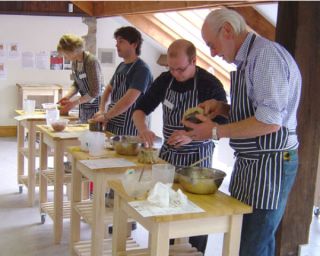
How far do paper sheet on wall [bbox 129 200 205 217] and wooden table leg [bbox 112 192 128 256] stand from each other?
19 cm

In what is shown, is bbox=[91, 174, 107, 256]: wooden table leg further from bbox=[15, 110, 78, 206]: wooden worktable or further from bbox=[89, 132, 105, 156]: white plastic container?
bbox=[15, 110, 78, 206]: wooden worktable

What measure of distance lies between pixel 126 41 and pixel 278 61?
1.61 meters

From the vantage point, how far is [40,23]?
6461 mm

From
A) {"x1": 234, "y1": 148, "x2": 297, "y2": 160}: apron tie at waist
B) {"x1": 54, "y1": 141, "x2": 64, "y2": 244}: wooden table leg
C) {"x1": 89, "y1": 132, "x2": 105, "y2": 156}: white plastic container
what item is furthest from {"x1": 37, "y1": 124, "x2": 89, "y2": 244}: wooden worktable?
{"x1": 234, "y1": 148, "x2": 297, "y2": 160}: apron tie at waist

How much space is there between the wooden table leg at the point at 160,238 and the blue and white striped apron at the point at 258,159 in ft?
1.25

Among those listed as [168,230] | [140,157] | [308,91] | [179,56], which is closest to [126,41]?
[179,56]

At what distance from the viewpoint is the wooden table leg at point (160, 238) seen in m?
1.58

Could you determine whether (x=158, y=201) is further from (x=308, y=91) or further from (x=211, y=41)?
(x=308, y=91)

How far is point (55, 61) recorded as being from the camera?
21.7ft

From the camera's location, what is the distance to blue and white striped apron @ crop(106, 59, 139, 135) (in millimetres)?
3154

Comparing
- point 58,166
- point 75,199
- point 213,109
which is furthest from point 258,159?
point 58,166

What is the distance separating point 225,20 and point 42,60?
5.23 metres

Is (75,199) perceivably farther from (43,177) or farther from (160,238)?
(160,238)

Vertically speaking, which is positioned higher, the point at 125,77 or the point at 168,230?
the point at 125,77
